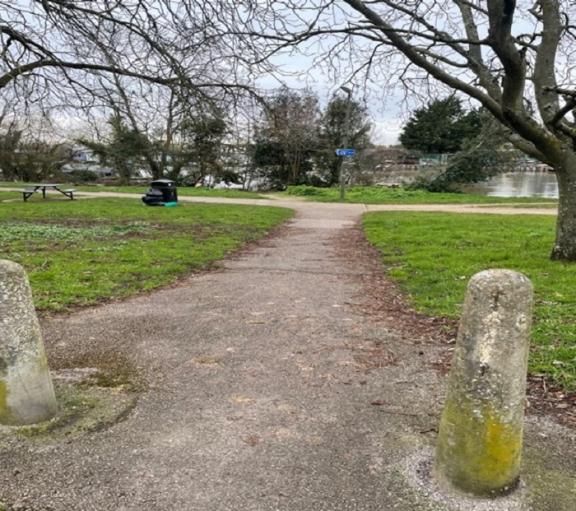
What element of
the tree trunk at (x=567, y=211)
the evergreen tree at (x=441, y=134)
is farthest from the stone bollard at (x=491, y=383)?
the evergreen tree at (x=441, y=134)

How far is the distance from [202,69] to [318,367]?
431cm

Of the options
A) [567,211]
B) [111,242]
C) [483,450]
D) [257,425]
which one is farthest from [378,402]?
[111,242]

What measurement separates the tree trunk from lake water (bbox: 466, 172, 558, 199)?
21.3 metres

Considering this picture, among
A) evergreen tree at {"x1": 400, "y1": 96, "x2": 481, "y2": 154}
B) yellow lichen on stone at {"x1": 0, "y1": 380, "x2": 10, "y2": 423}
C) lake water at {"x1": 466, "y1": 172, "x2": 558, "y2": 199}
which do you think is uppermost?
evergreen tree at {"x1": 400, "y1": 96, "x2": 481, "y2": 154}

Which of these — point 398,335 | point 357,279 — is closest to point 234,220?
point 357,279

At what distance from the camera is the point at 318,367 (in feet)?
12.5

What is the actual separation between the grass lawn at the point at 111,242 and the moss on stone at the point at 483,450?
4517mm

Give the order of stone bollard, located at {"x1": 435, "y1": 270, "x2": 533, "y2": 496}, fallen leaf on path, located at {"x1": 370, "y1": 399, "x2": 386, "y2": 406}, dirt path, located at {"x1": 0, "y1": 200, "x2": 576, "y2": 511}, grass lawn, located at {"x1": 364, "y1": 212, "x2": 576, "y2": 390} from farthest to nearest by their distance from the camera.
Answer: grass lawn, located at {"x1": 364, "y1": 212, "x2": 576, "y2": 390} → fallen leaf on path, located at {"x1": 370, "y1": 399, "x2": 386, "y2": 406} → dirt path, located at {"x1": 0, "y1": 200, "x2": 576, "y2": 511} → stone bollard, located at {"x1": 435, "y1": 270, "x2": 533, "y2": 496}

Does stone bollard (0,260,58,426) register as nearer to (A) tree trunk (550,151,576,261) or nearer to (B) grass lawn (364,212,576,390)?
(B) grass lawn (364,212,576,390)

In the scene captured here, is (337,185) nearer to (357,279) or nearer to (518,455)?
(357,279)

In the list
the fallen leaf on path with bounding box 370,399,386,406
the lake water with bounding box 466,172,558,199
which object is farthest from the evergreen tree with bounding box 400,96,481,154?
the fallen leaf on path with bounding box 370,399,386,406

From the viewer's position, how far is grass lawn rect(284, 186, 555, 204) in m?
23.8

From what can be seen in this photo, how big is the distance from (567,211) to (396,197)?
1897 cm

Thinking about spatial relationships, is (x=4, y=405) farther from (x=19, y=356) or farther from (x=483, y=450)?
(x=483, y=450)
